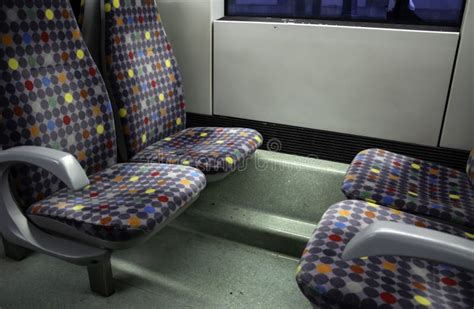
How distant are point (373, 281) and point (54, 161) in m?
0.86

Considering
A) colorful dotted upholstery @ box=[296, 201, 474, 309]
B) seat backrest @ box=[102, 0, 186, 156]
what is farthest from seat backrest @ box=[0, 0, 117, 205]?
colorful dotted upholstery @ box=[296, 201, 474, 309]

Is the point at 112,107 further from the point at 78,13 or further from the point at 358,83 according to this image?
the point at 358,83

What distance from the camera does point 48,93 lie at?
59.7 inches

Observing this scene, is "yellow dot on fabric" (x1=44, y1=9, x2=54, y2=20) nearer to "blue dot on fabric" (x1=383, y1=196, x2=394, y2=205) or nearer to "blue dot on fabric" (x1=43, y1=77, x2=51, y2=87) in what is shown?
"blue dot on fabric" (x1=43, y1=77, x2=51, y2=87)

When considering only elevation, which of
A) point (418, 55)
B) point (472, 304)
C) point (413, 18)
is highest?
point (413, 18)

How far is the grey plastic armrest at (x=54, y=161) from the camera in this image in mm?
1121

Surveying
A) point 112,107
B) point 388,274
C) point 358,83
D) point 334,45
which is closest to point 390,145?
point 358,83

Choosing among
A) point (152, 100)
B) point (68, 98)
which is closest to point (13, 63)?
point (68, 98)

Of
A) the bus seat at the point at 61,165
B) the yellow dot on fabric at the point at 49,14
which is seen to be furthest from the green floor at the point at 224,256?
the yellow dot on fabric at the point at 49,14

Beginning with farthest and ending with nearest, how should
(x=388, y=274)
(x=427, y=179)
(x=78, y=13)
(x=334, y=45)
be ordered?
(x=334, y=45) < (x=78, y=13) < (x=427, y=179) < (x=388, y=274)

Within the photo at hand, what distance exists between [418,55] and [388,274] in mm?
1124

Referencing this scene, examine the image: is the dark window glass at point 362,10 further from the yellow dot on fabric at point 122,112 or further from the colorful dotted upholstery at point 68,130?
the colorful dotted upholstery at point 68,130

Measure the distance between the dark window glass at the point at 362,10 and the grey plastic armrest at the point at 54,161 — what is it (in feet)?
4.78

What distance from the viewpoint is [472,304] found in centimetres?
102
